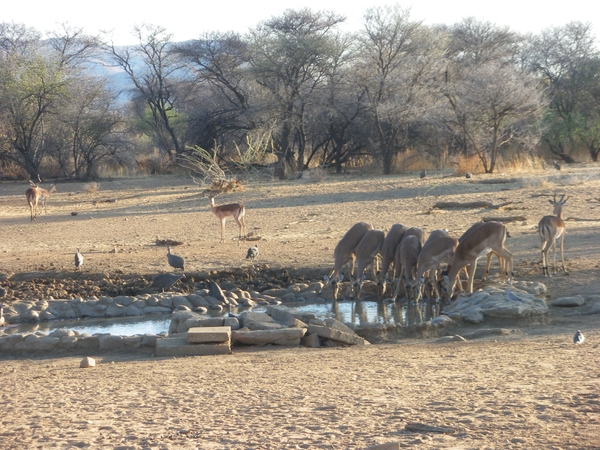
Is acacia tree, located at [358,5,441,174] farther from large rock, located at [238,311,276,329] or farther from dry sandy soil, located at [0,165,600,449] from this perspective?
large rock, located at [238,311,276,329]

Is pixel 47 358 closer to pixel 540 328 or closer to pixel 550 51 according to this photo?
pixel 540 328

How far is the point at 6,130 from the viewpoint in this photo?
34.3 m

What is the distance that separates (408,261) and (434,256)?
0.49 meters

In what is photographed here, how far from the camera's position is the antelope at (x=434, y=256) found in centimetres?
1155

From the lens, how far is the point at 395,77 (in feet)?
101

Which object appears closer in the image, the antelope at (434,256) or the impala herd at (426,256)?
the impala herd at (426,256)

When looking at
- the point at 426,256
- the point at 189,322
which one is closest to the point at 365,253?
the point at 426,256

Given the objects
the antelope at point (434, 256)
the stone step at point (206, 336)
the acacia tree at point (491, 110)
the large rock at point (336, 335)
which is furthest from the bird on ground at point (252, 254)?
the acacia tree at point (491, 110)

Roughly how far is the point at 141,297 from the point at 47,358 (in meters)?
3.40

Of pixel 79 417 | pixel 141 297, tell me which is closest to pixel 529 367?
pixel 79 417

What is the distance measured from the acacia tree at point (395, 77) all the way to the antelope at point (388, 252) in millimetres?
17946

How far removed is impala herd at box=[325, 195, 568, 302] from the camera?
11.3m

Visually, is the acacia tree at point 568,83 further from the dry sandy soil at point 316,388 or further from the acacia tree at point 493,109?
the dry sandy soil at point 316,388

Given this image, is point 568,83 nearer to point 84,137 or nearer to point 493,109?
point 493,109
